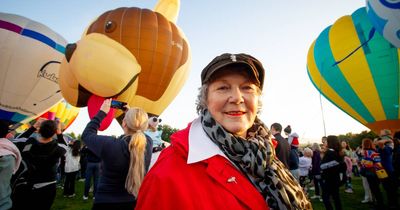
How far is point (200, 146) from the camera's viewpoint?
1.25m

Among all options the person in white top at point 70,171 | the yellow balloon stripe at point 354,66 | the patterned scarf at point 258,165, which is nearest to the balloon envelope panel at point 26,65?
the person in white top at point 70,171

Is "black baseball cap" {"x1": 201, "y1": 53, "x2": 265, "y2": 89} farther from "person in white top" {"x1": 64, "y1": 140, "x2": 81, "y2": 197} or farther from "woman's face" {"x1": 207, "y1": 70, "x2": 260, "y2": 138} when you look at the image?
"person in white top" {"x1": 64, "y1": 140, "x2": 81, "y2": 197}

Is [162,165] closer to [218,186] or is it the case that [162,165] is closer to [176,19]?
[218,186]

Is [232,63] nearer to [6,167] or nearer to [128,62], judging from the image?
[6,167]

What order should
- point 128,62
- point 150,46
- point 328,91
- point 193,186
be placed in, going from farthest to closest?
1. point 328,91
2. point 150,46
3. point 128,62
4. point 193,186

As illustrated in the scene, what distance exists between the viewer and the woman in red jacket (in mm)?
1098

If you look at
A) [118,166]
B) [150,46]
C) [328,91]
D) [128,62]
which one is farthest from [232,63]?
[328,91]

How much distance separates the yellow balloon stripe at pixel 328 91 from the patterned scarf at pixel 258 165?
14174mm

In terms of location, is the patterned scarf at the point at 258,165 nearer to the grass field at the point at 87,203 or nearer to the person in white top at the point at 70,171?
the grass field at the point at 87,203

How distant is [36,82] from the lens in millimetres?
10477

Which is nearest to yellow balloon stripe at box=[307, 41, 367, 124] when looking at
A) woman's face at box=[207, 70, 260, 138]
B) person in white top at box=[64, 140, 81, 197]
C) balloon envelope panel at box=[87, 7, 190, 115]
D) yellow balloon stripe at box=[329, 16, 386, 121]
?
yellow balloon stripe at box=[329, 16, 386, 121]

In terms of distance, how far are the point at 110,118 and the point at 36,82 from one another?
713 cm

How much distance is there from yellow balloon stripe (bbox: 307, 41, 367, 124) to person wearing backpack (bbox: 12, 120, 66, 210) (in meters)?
13.9

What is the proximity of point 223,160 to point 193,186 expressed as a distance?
217 mm
